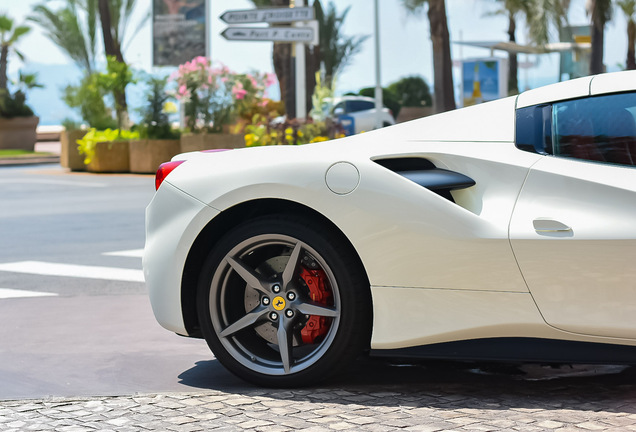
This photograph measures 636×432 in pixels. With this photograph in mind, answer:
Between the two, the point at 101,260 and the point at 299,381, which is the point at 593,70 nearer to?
the point at 101,260

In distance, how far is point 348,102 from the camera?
40969 mm

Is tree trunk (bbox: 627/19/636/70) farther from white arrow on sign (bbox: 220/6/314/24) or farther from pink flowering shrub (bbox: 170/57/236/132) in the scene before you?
white arrow on sign (bbox: 220/6/314/24)

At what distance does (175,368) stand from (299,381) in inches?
33.3

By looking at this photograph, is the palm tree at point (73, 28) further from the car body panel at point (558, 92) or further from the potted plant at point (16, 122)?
the car body panel at point (558, 92)

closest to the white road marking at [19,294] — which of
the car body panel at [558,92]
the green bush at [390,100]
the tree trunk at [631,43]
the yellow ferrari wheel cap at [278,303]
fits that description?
the yellow ferrari wheel cap at [278,303]

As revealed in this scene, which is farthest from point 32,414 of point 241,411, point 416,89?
point 416,89

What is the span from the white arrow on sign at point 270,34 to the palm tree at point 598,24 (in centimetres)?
1848

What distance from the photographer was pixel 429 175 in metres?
4.50

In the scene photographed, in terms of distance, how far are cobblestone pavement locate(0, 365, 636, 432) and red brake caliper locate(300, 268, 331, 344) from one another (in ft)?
0.73

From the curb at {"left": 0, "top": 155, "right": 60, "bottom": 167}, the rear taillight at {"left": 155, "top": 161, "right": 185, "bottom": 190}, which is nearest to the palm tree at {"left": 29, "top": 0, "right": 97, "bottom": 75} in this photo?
the curb at {"left": 0, "top": 155, "right": 60, "bottom": 167}

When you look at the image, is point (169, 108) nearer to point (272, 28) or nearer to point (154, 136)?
point (154, 136)

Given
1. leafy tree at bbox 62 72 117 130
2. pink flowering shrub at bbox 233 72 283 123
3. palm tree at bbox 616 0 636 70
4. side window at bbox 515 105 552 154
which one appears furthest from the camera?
palm tree at bbox 616 0 636 70

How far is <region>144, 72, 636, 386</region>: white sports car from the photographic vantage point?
424 centimetres

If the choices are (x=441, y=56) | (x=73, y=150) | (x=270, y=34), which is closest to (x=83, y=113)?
(x=73, y=150)
